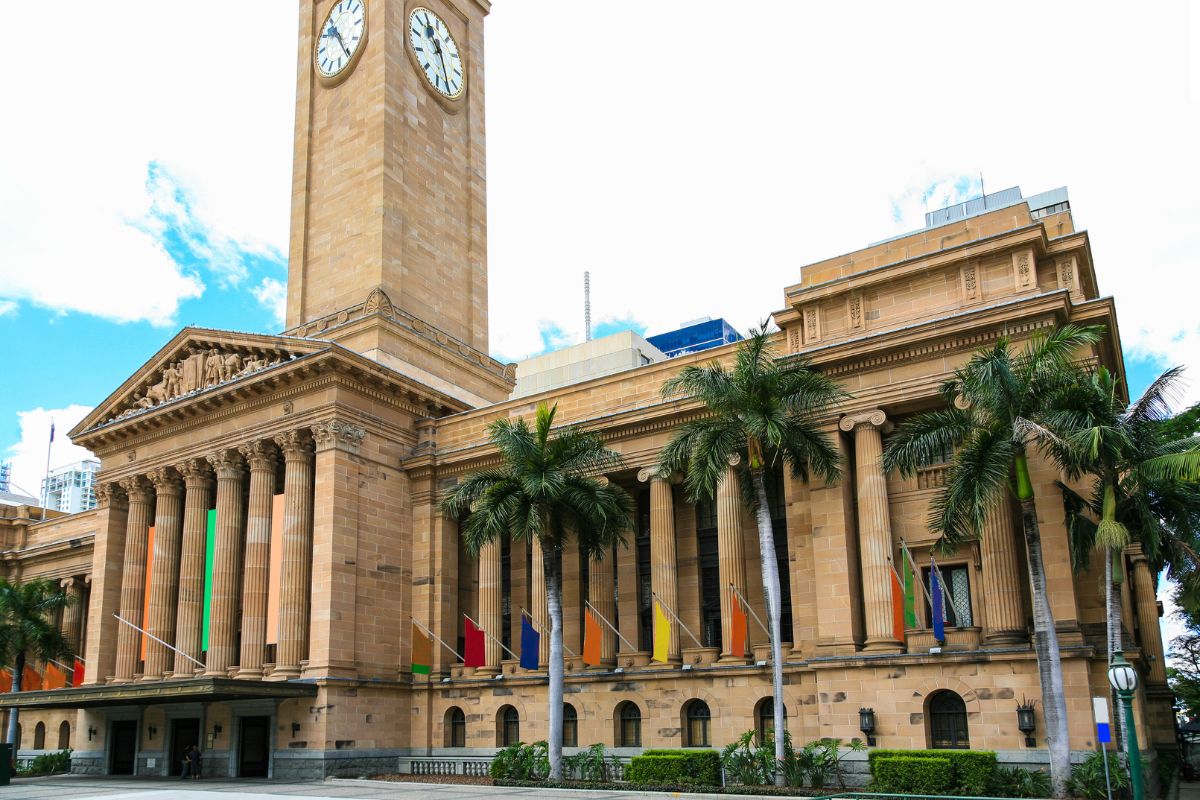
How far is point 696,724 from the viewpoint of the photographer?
36.3 meters

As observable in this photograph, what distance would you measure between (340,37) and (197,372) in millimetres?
20387

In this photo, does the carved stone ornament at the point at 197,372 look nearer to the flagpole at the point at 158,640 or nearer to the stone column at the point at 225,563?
the stone column at the point at 225,563

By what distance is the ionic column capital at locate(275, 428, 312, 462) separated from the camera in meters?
42.7

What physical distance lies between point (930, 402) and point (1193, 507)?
27.0 ft

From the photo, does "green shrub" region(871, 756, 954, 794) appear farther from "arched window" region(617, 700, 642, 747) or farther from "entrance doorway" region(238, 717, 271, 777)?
"entrance doorway" region(238, 717, 271, 777)

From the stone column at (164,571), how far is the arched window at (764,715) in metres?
25.9

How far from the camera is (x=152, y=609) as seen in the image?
4594 cm

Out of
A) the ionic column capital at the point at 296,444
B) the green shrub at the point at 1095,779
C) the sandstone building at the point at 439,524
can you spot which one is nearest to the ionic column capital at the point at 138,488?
the sandstone building at the point at 439,524

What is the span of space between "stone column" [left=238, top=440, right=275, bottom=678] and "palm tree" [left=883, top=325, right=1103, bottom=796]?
26686mm

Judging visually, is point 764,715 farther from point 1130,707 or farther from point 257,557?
point 257,557

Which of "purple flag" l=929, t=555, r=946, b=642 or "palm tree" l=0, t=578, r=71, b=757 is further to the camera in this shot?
"palm tree" l=0, t=578, r=71, b=757

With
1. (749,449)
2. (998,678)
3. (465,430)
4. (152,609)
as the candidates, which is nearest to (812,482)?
(749,449)

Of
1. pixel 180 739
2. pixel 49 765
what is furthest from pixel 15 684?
pixel 180 739

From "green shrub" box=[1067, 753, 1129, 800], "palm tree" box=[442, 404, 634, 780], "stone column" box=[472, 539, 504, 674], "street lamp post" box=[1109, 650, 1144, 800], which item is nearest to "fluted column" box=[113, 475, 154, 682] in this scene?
Answer: "stone column" box=[472, 539, 504, 674]
